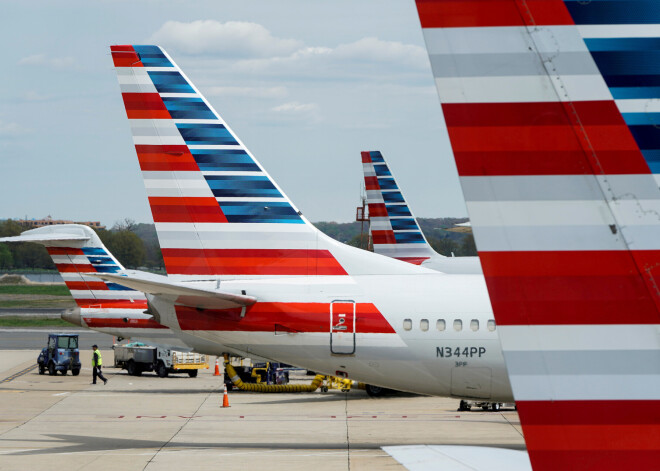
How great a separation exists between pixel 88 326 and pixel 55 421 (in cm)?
1256

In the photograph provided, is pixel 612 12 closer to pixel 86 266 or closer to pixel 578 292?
pixel 578 292

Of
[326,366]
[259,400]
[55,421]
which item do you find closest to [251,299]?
[326,366]

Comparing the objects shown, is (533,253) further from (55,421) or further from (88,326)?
(88,326)

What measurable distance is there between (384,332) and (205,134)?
238 inches

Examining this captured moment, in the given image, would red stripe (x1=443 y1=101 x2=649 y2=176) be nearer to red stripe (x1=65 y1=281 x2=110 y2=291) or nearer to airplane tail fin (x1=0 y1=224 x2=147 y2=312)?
airplane tail fin (x1=0 y1=224 x2=147 y2=312)

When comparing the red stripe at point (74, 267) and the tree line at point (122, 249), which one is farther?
the tree line at point (122, 249)

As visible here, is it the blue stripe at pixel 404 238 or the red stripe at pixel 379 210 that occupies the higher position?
the red stripe at pixel 379 210

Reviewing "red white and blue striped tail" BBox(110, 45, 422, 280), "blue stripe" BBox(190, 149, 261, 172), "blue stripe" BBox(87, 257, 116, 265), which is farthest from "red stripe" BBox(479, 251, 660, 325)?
"blue stripe" BBox(87, 257, 116, 265)

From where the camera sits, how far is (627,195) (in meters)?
3.96

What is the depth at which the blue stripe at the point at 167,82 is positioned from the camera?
19.9 meters

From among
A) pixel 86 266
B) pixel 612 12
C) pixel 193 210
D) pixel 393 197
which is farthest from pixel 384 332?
pixel 393 197

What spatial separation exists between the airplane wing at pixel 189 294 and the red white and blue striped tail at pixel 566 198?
46.0ft

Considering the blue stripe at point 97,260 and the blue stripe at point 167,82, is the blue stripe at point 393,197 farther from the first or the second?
the blue stripe at point 167,82

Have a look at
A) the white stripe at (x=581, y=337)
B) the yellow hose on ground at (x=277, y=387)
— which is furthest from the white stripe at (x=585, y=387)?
the yellow hose on ground at (x=277, y=387)
